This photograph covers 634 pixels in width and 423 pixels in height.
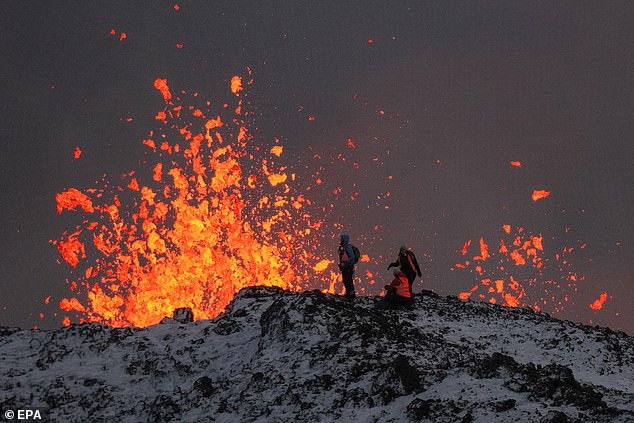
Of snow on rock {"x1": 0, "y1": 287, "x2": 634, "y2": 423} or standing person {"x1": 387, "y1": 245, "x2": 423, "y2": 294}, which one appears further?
standing person {"x1": 387, "y1": 245, "x2": 423, "y2": 294}

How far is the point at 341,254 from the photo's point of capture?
2308cm

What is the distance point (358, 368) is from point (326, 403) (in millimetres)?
1353

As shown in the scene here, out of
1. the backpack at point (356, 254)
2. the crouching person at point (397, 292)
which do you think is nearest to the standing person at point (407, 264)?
the crouching person at point (397, 292)

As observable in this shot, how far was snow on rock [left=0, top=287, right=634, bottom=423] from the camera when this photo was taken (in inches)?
501

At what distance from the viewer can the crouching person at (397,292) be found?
74.9ft

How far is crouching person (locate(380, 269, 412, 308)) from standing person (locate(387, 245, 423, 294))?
1.14 ft

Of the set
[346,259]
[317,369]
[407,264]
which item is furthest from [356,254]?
[317,369]

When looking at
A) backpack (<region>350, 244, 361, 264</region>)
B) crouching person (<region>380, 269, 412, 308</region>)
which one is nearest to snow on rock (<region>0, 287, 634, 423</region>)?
crouching person (<region>380, 269, 412, 308</region>)

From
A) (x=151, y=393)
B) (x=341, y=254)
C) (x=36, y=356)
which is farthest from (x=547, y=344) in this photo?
(x=36, y=356)

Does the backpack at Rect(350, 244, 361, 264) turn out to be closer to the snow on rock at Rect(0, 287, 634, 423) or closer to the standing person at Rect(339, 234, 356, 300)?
the standing person at Rect(339, 234, 356, 300)

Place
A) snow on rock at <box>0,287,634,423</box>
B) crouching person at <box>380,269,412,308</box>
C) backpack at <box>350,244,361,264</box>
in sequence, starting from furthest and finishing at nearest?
backpack at <box>350,244,361,264</box>
crouching person at <box>380,269,412,308</box>
snow on rock at <box>0,287,634,423</box>

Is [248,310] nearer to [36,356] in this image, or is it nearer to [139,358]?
[139,358]

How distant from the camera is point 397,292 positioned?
75.3 feet

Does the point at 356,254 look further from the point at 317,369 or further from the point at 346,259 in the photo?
the point at 317,369
